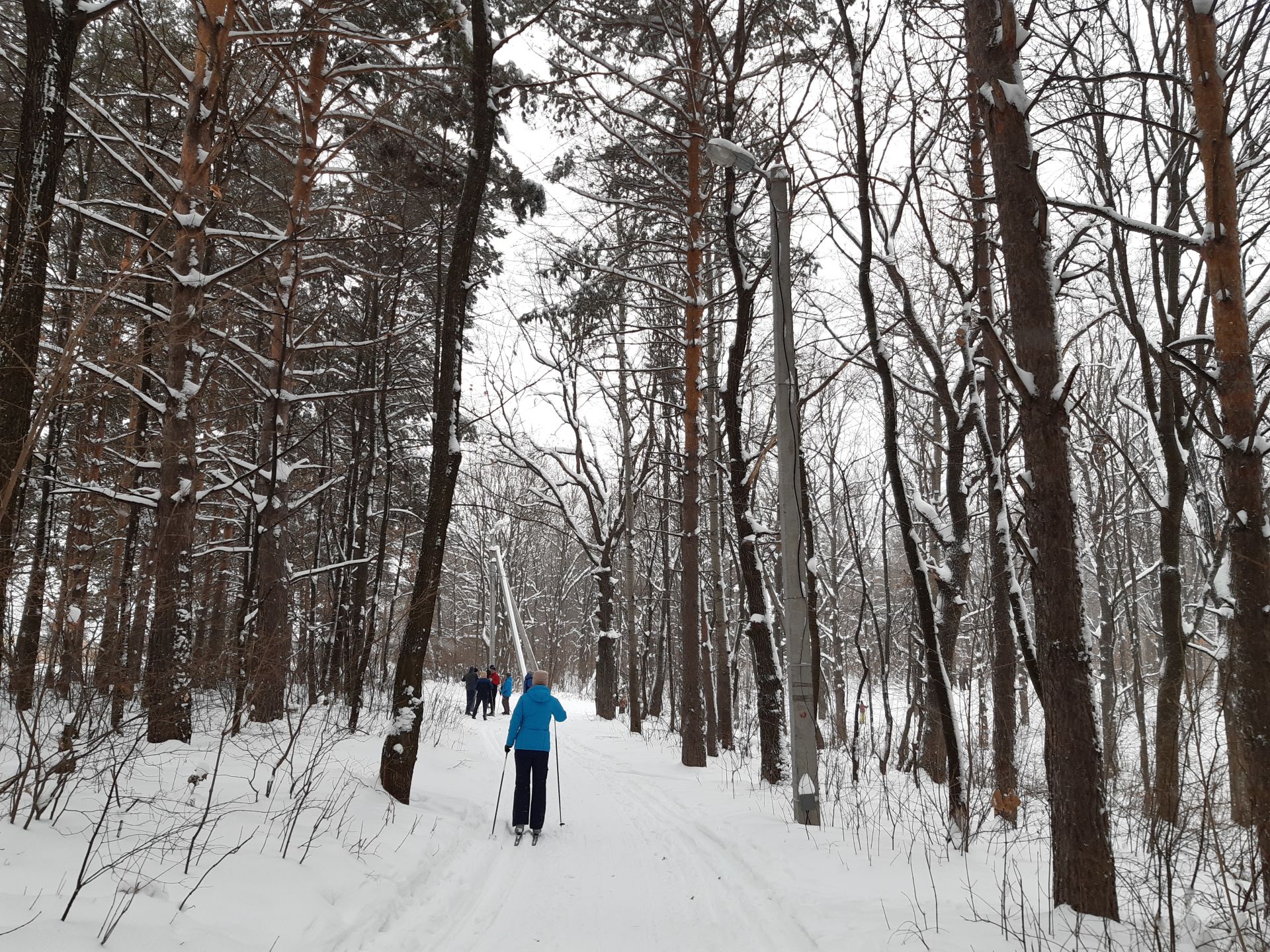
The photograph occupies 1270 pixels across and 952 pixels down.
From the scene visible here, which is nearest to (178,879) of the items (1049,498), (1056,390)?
(1049,498)

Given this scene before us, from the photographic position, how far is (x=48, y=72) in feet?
15.1

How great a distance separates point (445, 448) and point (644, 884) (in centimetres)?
466

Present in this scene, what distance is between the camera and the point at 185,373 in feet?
27.5

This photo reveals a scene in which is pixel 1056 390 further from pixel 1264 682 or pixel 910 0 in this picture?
pixel 910 0

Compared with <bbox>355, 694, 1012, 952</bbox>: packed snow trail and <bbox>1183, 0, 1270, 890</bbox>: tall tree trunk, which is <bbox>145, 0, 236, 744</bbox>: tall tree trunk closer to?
<bbox>355, 694, 1012, 952</bbox>: packed snow trail

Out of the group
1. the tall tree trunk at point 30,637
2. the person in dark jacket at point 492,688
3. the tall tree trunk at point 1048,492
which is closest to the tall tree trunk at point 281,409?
the tall tree trunk at point 30,637

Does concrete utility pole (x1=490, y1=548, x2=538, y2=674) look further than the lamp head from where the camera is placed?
Yes

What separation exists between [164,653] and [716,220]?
10224 millimetres

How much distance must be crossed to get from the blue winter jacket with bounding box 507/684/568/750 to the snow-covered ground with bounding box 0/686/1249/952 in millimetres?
890

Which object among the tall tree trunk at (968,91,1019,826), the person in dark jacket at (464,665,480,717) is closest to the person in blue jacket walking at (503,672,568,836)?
the tall tree trunk at (968,91,1019,826)

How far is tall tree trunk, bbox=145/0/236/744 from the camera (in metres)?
7.31

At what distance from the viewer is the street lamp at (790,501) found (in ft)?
21.1

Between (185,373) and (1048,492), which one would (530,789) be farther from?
(185,373)

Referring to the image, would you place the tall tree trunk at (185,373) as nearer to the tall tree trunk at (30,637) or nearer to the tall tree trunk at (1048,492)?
the tall tree trunk at (30,637)
